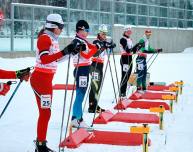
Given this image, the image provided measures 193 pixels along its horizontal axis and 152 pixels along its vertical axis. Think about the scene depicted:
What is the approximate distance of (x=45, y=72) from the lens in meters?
5.14

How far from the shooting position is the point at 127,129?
6926 millimetres

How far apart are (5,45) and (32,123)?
12.5 metres

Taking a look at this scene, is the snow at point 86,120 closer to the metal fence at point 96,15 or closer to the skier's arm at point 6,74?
the skier's arm at point 6,74

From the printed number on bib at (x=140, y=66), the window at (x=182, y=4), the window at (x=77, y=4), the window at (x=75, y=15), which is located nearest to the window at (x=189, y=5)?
the window at (x=182, y=4)

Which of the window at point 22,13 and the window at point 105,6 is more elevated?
the window at point 105,6

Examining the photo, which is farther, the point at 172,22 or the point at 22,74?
the point at 172,22

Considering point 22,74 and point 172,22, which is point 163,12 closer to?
point 172,22

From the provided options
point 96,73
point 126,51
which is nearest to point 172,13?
point 126,51

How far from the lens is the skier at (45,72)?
5047 mm

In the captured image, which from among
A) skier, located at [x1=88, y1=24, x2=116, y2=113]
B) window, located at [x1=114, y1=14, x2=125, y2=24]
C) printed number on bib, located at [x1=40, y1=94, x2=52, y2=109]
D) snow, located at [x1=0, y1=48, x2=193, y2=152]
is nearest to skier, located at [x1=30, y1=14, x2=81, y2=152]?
printed number on bib, located at [x1=40, y1=94, x2=52, y2=109]

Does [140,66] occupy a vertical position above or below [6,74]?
below

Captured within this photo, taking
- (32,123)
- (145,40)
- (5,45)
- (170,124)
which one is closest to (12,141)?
(32,123)

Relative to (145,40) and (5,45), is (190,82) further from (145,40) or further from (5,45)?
(5,45)

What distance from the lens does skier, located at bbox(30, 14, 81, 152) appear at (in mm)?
5047
